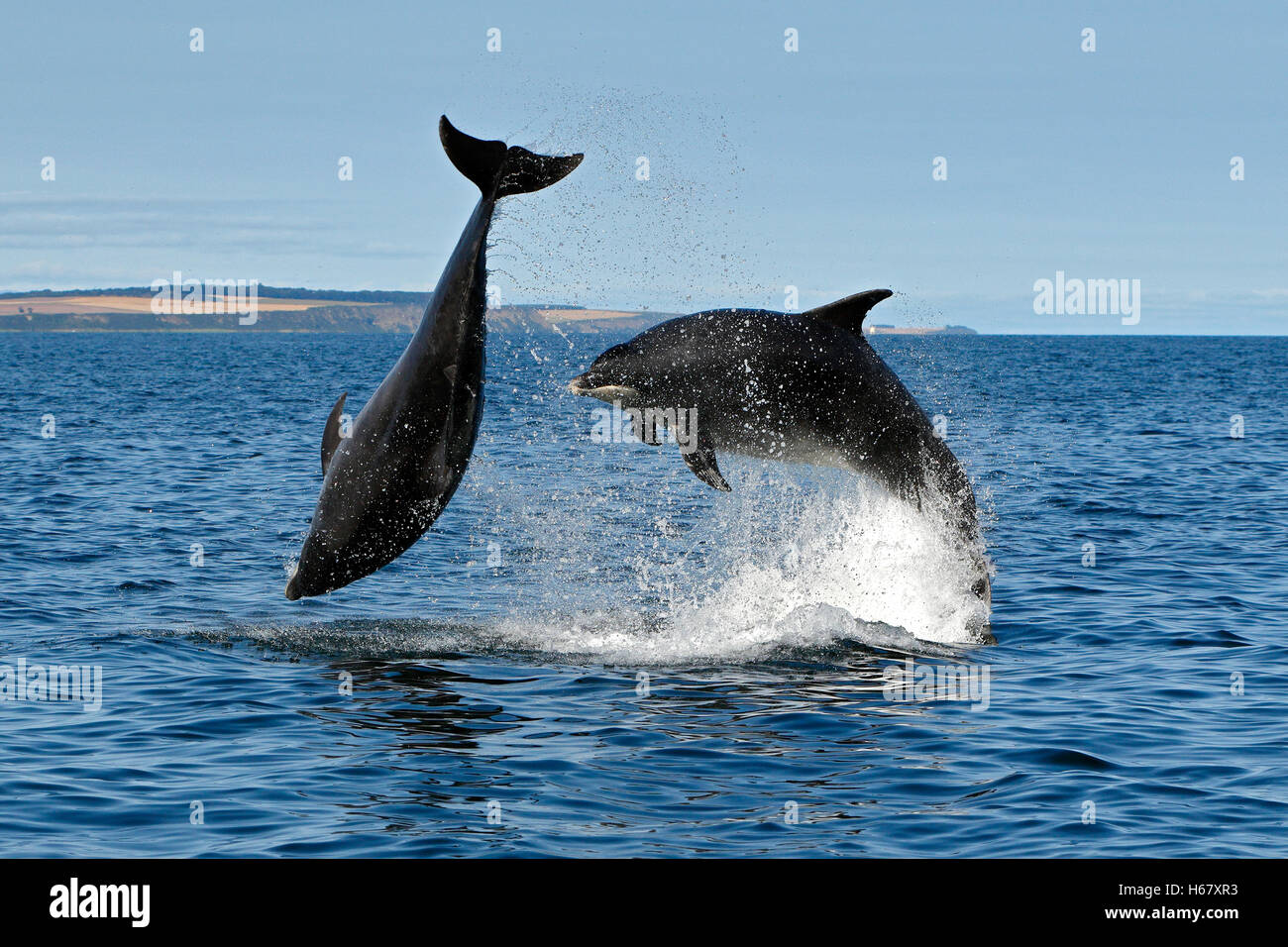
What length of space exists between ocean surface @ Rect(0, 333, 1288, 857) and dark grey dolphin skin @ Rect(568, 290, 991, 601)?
48.8 inches

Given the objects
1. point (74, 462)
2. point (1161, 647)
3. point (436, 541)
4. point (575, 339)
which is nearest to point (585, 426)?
point (74, 462)

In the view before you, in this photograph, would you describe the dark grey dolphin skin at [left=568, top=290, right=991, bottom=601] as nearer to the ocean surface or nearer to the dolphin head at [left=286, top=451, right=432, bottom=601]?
the ocean surface

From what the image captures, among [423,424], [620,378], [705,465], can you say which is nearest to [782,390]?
[705,465]

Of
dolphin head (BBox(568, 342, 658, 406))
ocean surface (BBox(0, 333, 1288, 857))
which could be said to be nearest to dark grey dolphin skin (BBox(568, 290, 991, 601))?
dolphin head (BBox(568, 342, 658, 406))

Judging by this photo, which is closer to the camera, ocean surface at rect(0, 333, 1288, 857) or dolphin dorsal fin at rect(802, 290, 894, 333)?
ocean surface at rect(0, 333, 1288, 857)

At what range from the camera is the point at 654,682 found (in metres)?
15.2

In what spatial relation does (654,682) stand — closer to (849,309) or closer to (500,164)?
(849,309)

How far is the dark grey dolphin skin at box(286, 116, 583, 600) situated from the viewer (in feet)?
42.0

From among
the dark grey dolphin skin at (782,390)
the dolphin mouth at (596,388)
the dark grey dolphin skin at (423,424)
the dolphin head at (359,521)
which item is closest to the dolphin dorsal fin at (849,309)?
the dark grey dolphin skin at (782,390)

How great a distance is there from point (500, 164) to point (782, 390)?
385cm
